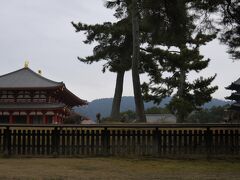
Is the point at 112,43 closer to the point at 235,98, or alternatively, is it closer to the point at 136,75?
the point at 136,75

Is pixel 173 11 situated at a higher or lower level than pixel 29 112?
higher

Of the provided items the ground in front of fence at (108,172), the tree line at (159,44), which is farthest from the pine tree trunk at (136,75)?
the ground in front of fence at (108,172)

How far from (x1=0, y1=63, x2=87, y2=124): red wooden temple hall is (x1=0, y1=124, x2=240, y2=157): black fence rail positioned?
25658 mm

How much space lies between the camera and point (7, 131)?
52.7 ft

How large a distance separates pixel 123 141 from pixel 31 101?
28.2m

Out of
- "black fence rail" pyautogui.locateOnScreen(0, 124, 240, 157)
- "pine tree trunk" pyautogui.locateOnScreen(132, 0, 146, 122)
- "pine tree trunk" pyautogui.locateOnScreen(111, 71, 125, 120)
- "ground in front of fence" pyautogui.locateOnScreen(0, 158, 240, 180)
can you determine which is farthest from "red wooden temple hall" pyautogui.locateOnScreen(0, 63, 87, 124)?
"ground in front of fence" pyautogui.locateOnScreen(0, 158, 240, 180)

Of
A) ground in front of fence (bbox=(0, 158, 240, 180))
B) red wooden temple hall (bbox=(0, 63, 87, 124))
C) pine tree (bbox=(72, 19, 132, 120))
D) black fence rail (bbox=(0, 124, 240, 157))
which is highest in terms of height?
pine tree (bbox=(72, 19, 132, 120))

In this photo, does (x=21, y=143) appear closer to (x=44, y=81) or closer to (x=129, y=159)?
(x=129, y=159)

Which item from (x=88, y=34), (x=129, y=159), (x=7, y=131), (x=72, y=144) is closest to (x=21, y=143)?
(x=7, y=131)

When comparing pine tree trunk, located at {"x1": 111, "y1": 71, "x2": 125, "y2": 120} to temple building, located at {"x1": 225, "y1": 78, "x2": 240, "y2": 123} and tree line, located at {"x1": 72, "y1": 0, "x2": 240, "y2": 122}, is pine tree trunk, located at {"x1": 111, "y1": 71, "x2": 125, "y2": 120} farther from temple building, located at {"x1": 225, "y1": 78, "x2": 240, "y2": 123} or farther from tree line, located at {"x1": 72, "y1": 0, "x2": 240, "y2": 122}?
temple building, located at {"x1": 225, "y1": 78, "x2": 240, "y2": 123}

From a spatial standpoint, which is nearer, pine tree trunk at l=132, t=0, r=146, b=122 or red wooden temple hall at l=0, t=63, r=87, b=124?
pine tree trunk at l=132, t=0, r=146, b=122

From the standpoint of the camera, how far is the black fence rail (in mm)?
15594

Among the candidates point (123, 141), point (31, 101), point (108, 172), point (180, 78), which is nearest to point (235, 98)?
point (180, 78)

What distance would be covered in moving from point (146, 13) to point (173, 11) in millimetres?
956
